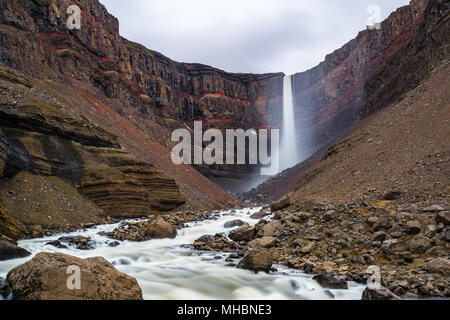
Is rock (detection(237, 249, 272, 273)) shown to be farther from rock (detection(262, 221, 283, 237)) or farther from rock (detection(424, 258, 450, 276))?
rock (detection(424, 258, 450, 276))

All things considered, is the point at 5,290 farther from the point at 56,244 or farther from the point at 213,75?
the point at 213,75

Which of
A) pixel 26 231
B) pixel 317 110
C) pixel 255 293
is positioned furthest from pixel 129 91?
pixel 317 110

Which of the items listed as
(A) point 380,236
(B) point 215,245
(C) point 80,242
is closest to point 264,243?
(B) point 215,245

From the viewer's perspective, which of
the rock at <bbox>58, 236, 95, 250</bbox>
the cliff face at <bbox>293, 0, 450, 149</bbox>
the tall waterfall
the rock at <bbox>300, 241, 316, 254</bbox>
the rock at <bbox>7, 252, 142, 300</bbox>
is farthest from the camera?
the tall waterfall

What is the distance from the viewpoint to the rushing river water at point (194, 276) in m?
6.18

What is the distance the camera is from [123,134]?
94.6ft

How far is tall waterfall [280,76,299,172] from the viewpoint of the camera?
65750 mm

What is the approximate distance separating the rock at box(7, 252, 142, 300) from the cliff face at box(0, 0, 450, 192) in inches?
833

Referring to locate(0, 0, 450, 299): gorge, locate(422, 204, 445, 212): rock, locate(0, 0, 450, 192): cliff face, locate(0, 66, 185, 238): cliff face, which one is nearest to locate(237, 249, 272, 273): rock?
locate(0, 0, 450, 299): gorge

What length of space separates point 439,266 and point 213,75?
3066 inches

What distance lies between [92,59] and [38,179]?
31.3 meters

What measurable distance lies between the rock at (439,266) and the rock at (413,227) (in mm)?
1577

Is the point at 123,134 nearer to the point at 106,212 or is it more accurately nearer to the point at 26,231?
the point at 106,212

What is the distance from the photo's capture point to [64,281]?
427cm
